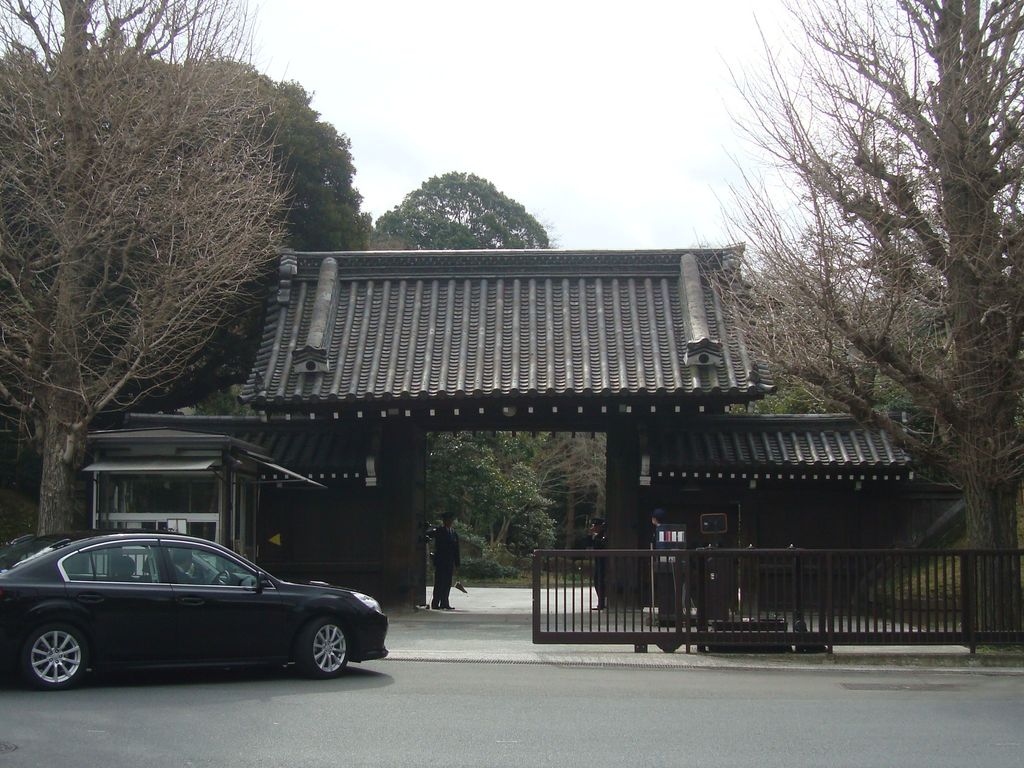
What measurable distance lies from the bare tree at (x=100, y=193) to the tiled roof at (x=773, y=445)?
8232mm

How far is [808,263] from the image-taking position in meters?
14.7

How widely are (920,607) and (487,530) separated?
23920mm

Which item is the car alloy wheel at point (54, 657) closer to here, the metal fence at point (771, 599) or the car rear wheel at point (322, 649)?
the car rear wheel at point (322, 649)

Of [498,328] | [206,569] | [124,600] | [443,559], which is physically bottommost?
[443,559]

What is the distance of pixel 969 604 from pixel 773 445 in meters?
6.16

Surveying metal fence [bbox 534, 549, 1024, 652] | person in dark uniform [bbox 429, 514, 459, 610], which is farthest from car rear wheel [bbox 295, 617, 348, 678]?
person in dark uniform [bbox 429, 514, 459, 610]

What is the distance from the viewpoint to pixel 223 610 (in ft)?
36.5

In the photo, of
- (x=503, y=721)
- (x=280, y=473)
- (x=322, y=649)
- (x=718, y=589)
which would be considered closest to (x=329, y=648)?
A: (x=322, y=649)

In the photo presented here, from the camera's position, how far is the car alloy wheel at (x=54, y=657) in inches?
399

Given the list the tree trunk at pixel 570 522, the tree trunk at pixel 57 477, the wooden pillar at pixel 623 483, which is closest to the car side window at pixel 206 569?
the tree trunk at pixel 57 477

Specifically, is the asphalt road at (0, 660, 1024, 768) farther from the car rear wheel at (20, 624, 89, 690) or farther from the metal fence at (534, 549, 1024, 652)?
the metal fence at (534, 549, 1024, 652)

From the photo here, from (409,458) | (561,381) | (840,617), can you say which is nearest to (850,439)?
(561,381)

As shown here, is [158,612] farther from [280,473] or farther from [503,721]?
[280,473]

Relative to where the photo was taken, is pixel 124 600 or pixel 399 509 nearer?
pixel 124 600
